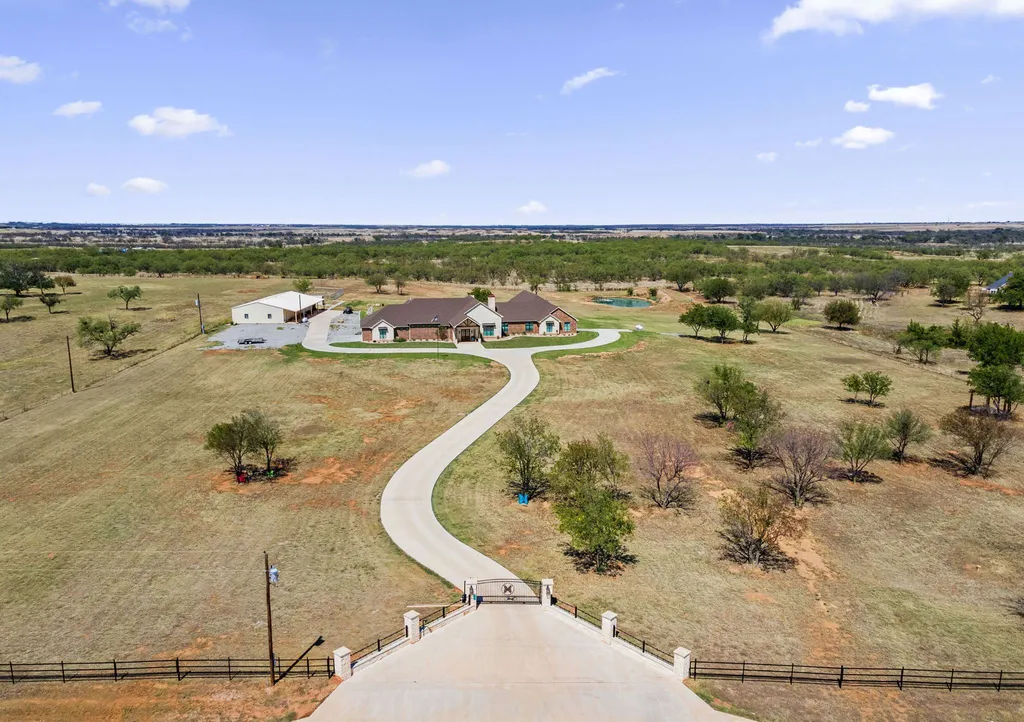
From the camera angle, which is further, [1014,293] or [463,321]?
[1014,293]

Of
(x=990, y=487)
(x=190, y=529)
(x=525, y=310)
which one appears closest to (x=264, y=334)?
(x=525, y=310)

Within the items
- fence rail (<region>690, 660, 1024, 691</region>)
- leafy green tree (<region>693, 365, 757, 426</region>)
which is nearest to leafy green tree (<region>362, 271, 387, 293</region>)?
leafy green tree (<region>693, 365, 757, 426</region>)

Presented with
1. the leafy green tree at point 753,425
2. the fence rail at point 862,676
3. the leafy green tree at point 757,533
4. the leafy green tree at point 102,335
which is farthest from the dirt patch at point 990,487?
the leafy green tree at point 102,335

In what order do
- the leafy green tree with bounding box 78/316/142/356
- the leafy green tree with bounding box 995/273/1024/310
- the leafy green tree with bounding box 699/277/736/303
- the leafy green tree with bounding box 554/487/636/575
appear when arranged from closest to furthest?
1. the leafy green tree with bounding box 554/487/636/575
2. the leafy green tree with bounding box 78/316/142/356
3. the leafy green tree with bounding box 995/273/1024/310
4. the leafy green tree with bounding box 699/277/736/303

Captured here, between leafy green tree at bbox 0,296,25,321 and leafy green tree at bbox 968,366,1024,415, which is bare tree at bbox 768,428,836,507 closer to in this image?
leafy green tree at bbox 968,366,1024,415

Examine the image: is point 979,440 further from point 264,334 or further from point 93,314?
point 93,314
